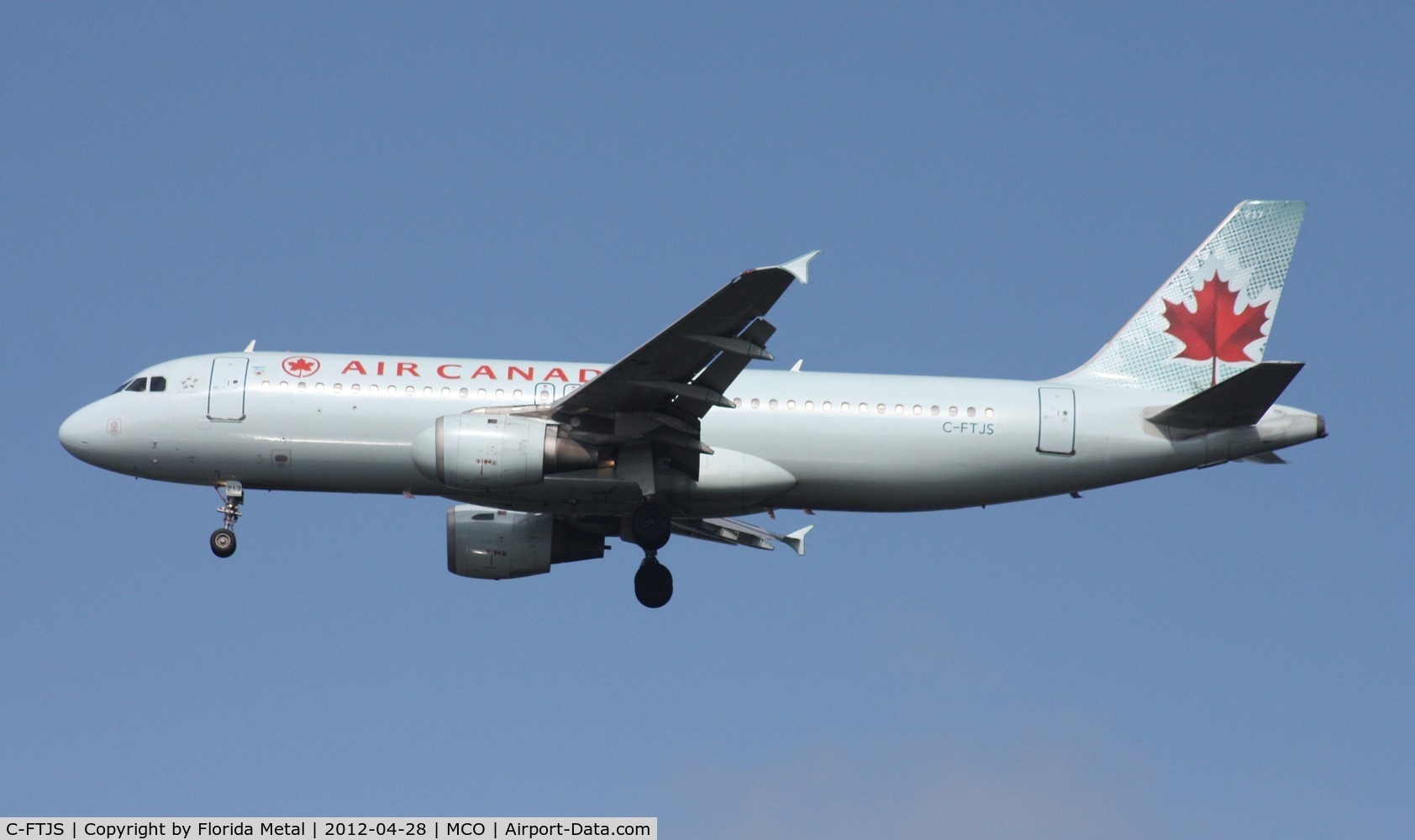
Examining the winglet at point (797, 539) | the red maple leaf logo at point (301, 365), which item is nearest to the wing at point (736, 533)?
the winglet at point (797, 539)

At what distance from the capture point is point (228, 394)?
37562 millimetres

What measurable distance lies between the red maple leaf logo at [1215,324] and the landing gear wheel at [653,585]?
12.0m

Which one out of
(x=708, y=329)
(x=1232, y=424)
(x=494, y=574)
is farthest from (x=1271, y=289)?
(x=494, y=574)

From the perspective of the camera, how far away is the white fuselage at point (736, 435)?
3694cm

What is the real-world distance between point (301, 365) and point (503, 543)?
593 cm

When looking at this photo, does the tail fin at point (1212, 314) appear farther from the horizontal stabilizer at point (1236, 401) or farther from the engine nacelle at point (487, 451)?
the engine nacelle at point (487, 451)

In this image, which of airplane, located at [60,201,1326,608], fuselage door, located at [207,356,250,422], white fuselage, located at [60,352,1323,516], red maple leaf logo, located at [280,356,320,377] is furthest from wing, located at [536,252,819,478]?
fuselage door, located at [207,356,250,422]

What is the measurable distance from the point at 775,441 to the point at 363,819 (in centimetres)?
1167

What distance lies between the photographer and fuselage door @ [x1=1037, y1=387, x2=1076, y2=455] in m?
37.6

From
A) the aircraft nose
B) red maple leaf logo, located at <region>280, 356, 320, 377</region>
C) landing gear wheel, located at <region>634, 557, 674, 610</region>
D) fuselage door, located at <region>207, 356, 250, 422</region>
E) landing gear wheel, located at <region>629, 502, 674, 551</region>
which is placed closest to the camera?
landing gear wheel, located at <region>629, 502, 674, 551</region>

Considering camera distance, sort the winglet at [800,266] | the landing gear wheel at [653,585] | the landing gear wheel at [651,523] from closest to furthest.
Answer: the winglet at [800,266] → the landing gear wheel at [651,523] → the landing gear wheel at [653,585]

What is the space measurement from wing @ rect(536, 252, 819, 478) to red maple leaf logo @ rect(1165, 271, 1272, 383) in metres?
11.0

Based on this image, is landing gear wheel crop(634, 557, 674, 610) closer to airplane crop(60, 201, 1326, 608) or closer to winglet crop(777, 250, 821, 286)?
airplane crop(60, 201, 1326, 608)

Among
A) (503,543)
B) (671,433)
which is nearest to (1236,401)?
(671,433)
